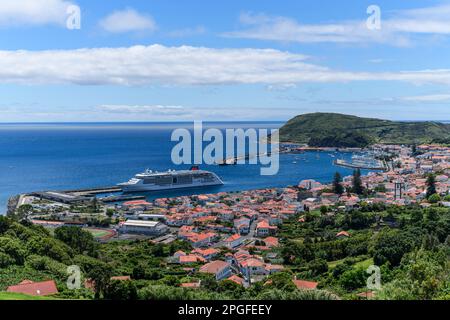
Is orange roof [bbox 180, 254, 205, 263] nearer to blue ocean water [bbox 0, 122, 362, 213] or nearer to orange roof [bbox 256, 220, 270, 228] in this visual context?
orange roof [bbox 256, 220, 270, 228]

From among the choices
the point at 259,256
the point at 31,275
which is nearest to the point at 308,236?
the point at 259,256

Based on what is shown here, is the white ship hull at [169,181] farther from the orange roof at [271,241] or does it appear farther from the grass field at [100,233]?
the orange roof at [271,241]

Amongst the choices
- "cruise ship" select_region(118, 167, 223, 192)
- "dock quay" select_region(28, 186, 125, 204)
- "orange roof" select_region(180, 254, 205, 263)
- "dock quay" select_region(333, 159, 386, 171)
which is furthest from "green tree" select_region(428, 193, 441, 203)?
"dock quay" select_region(333, 159, 386, 171)

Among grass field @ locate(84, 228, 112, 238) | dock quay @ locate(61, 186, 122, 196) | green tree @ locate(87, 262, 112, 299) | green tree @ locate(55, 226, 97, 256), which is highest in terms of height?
green tree @ locate(87, 262, 112, 299)

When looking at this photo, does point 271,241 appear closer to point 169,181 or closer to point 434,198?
point 434,198

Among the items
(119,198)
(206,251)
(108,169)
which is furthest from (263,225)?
(108,169)

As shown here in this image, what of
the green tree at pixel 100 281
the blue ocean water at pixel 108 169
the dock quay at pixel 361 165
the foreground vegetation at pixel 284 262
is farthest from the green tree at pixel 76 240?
the dock quay at pixel 361 165
